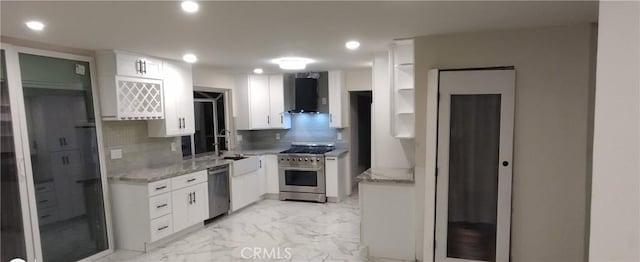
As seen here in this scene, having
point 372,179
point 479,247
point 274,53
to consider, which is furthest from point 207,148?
point 479,247

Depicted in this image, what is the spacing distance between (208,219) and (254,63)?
7.33ft

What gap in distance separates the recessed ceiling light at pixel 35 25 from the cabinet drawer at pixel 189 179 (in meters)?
1.99

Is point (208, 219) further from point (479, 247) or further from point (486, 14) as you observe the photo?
point (486, 14)

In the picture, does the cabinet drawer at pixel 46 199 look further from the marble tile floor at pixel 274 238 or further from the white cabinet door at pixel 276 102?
the white cabinet door at pixel 276 102

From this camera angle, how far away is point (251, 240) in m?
4.15

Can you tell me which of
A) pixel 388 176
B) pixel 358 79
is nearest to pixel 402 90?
pixel 388 176

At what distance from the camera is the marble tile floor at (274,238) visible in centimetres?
368

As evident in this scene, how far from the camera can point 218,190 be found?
482 cm

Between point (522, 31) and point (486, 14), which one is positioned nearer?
point (486, 14)

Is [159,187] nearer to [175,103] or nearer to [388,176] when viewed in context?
[175,103]

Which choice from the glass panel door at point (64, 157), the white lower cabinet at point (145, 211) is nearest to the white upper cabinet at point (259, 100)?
the white lower cabinet at point (145, 211)

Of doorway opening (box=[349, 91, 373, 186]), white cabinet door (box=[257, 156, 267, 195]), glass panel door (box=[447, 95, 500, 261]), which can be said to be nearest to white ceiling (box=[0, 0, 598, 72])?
glass panel door (box=[447, 95, 500, 261])

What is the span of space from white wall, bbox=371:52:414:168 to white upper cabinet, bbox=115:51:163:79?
2577mm
